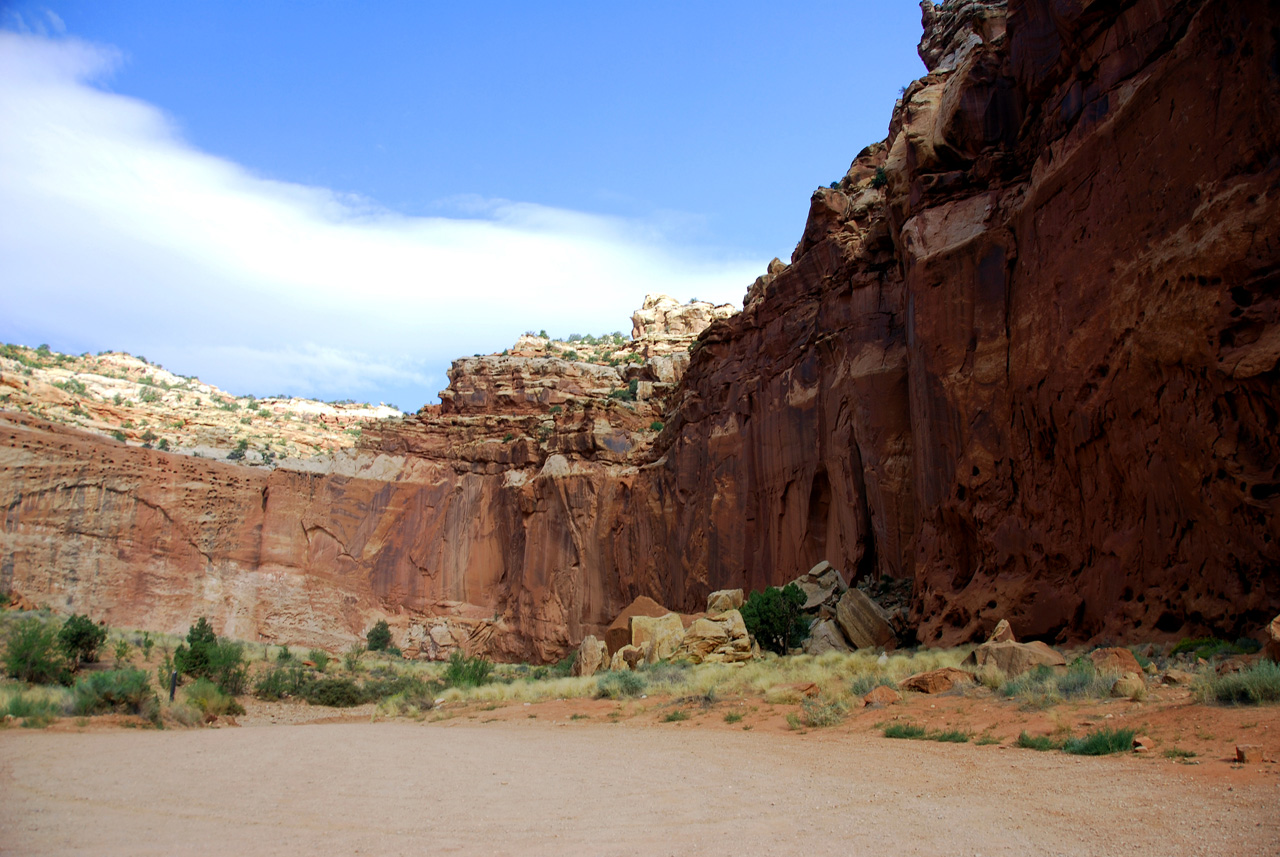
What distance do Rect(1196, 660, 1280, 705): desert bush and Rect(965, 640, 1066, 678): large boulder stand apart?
3.05 meters

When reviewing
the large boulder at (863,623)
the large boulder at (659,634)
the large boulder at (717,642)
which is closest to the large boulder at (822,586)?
the large boulder at (863,623)

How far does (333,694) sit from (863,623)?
46.9 ft

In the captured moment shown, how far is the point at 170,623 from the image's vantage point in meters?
38.6

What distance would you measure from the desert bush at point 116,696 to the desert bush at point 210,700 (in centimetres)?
146

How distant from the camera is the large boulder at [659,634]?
20.3 meters

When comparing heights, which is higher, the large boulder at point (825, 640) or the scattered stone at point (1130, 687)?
the scattered stone at point (1130, 687)

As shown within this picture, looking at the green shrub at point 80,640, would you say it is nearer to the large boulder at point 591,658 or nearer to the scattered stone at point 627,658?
the large boulder at point 591,658

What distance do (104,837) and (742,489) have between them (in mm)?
26640

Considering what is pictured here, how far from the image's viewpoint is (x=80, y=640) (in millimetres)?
20531

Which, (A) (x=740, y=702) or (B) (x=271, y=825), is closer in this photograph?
(B) (x=271, y=825)

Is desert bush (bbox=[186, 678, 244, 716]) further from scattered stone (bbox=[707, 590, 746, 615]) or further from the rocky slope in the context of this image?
the rocky slope

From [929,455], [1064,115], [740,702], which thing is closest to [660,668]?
[740,702]

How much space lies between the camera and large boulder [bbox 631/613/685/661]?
20.3 metres

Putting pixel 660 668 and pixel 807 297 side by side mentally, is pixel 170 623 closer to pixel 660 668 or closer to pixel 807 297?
pixel 660 668
